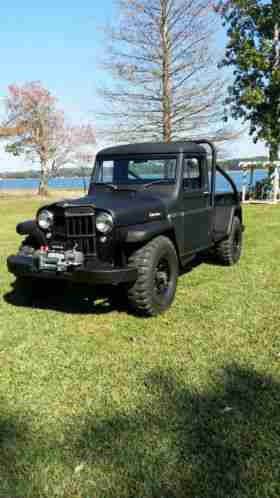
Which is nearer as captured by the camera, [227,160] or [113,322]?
[113,322]

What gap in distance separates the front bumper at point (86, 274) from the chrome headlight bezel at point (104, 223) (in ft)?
1.19

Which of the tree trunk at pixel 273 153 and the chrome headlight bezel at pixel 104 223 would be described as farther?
the tree trunk at pixel 273 153

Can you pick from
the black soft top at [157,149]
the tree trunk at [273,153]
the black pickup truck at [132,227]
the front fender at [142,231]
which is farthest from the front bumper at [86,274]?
the tree trunk at [273,153]

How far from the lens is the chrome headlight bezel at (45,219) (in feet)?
13.3

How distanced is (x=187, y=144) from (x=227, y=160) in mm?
14340

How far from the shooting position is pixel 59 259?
3.75 meters

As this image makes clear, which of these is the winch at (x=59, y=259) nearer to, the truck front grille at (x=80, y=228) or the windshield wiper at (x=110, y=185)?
the truck front grille at (x=80, y=228)

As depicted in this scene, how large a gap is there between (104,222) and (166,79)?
15718mm

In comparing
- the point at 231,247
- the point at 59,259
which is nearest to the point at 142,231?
the point at 59,259

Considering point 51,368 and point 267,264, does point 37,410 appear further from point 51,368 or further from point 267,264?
point 267,264

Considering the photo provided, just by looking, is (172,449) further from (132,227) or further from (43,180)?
(43,180)

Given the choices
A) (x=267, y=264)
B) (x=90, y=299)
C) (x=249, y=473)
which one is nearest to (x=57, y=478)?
(x=249, y=473)

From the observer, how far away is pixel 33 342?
3.53 m

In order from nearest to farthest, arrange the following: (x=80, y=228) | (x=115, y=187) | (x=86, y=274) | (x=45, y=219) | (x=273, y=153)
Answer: (x=86, y=274) < (x=80, y=228) < (x=45, y=219) < (x=115, y=187) < (x=273, y=153)
